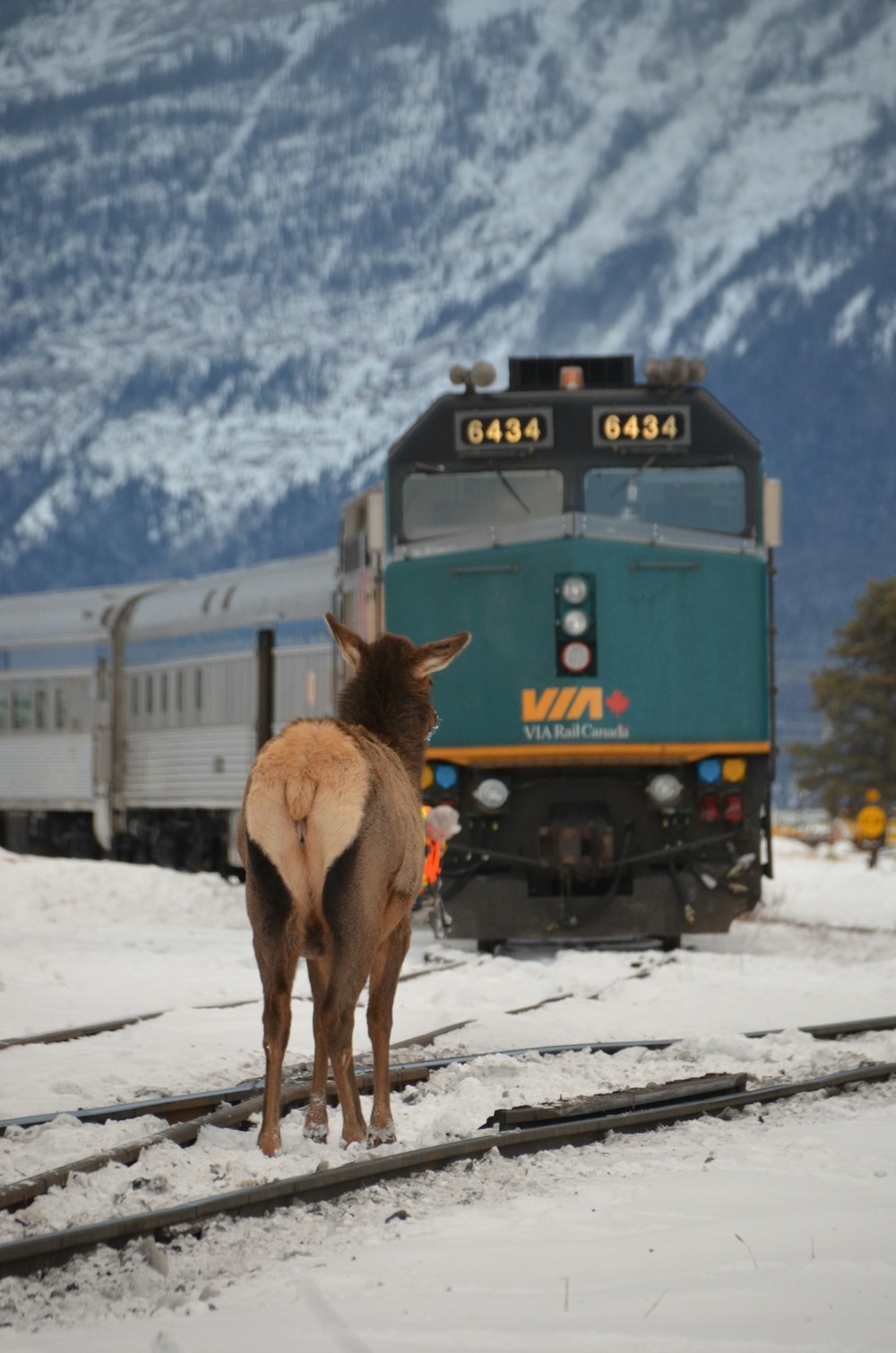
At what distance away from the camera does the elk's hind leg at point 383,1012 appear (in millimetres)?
6273

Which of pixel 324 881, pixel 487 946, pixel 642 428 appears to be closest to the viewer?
pixel 324 881

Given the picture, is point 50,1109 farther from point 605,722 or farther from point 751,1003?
point 605,722

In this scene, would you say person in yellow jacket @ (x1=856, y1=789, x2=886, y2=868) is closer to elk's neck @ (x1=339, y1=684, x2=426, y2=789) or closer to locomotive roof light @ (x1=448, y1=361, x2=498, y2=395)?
locomotive roof light @ (x1=448, y1=361, x2=498, y2=395)

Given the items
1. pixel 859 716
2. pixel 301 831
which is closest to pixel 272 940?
pixel 301 831

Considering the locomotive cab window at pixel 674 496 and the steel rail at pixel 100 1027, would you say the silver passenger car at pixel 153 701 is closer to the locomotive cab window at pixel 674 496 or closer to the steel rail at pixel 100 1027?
the locomotive cab window at pixel 674 496

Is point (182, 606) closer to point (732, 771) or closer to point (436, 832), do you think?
point (436, 832)

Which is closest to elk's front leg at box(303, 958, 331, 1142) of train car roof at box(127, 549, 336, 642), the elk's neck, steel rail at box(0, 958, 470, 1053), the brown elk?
the brown elk

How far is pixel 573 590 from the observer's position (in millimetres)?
13453

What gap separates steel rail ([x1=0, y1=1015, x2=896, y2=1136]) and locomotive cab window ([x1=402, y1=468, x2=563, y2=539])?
521 cm

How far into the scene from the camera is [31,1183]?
5.24 m

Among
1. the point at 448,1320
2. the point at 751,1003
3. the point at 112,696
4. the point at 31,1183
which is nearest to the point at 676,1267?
the point at 448,1320

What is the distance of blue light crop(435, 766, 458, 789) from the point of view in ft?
44.4

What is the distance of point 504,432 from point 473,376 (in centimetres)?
55

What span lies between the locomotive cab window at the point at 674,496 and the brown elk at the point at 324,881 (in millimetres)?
7700
